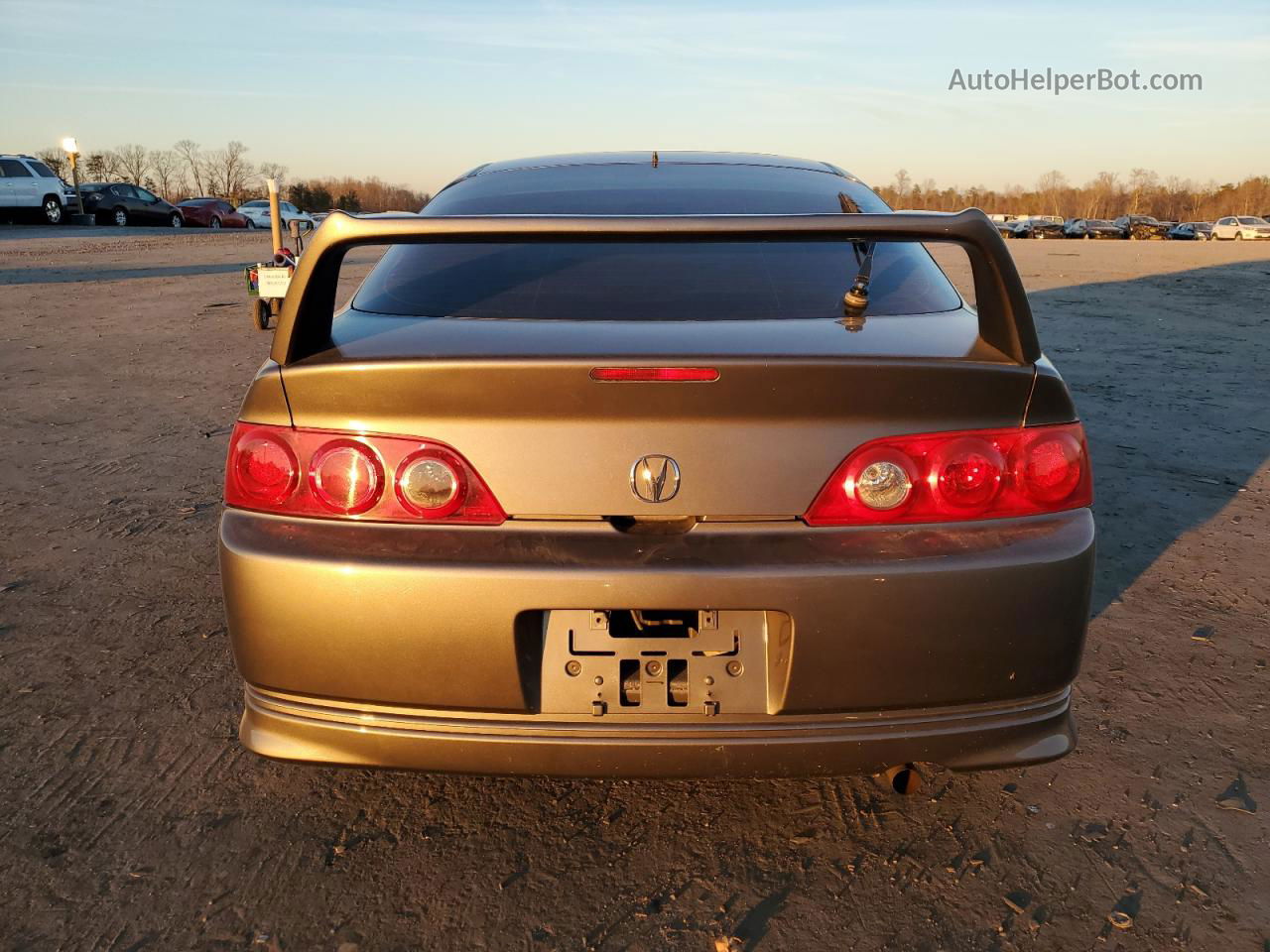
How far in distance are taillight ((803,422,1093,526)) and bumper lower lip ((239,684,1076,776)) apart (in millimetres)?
387

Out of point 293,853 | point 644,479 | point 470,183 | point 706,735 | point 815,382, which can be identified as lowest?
point 293,853

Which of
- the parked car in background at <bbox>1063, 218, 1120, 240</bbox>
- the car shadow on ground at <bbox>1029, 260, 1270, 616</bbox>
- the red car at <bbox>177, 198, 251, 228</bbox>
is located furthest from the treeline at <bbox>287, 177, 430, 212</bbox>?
the parked car in background at <bbox>1063, 218, 1120, 240</bbox>

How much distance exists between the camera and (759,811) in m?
2.35

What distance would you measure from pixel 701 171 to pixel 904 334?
4.40 ft

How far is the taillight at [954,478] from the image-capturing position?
6.23 ft

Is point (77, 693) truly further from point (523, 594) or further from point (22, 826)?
point (523, 594)

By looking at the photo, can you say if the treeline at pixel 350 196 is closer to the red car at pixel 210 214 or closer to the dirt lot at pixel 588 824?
the red car at pixel 210 214

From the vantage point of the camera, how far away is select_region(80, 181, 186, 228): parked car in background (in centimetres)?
3425

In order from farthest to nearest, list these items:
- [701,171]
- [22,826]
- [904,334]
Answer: [701,171], [22,826], [904,334]

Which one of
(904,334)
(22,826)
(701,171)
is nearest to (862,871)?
(904,334)

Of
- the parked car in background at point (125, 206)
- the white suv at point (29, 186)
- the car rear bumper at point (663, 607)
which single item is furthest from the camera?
the parked car in background at point (125, 206)

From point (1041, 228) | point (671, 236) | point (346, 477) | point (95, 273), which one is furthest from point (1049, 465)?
point (1041, 228)

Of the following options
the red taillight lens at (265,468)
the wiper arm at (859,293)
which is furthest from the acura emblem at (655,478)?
the red taillight lens at (265,468)

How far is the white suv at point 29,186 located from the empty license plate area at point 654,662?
32.9 meters
